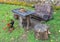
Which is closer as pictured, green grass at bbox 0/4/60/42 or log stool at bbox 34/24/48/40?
log stool at bbox 34/24/48/40

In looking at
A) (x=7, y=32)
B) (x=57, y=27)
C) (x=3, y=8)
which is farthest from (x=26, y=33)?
(x=3, y=8)

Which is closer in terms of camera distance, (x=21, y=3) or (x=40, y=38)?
(x=40, y=38)

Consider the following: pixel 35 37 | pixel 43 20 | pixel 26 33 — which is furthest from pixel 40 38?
pixel 43 20

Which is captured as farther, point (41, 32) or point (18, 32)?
point (18, 32)

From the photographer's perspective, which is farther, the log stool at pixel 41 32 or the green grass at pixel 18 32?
the green grass at pixel 18 32

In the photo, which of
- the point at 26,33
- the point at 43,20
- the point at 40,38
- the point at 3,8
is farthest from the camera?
the point at 3,8

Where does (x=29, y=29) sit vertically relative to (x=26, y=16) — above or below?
below

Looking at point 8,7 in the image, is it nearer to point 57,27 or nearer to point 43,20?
point 43,20

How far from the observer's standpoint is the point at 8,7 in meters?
8.92

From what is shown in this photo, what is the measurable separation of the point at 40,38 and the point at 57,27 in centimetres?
105

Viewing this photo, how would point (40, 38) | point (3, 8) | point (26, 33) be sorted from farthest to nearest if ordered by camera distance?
point (3, 8)
point (26, 33)
point (40, 38)

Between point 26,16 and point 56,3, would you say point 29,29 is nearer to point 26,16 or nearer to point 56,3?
point 26,16

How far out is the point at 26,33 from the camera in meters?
6.45

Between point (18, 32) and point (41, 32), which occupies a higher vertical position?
point (41, 32)
